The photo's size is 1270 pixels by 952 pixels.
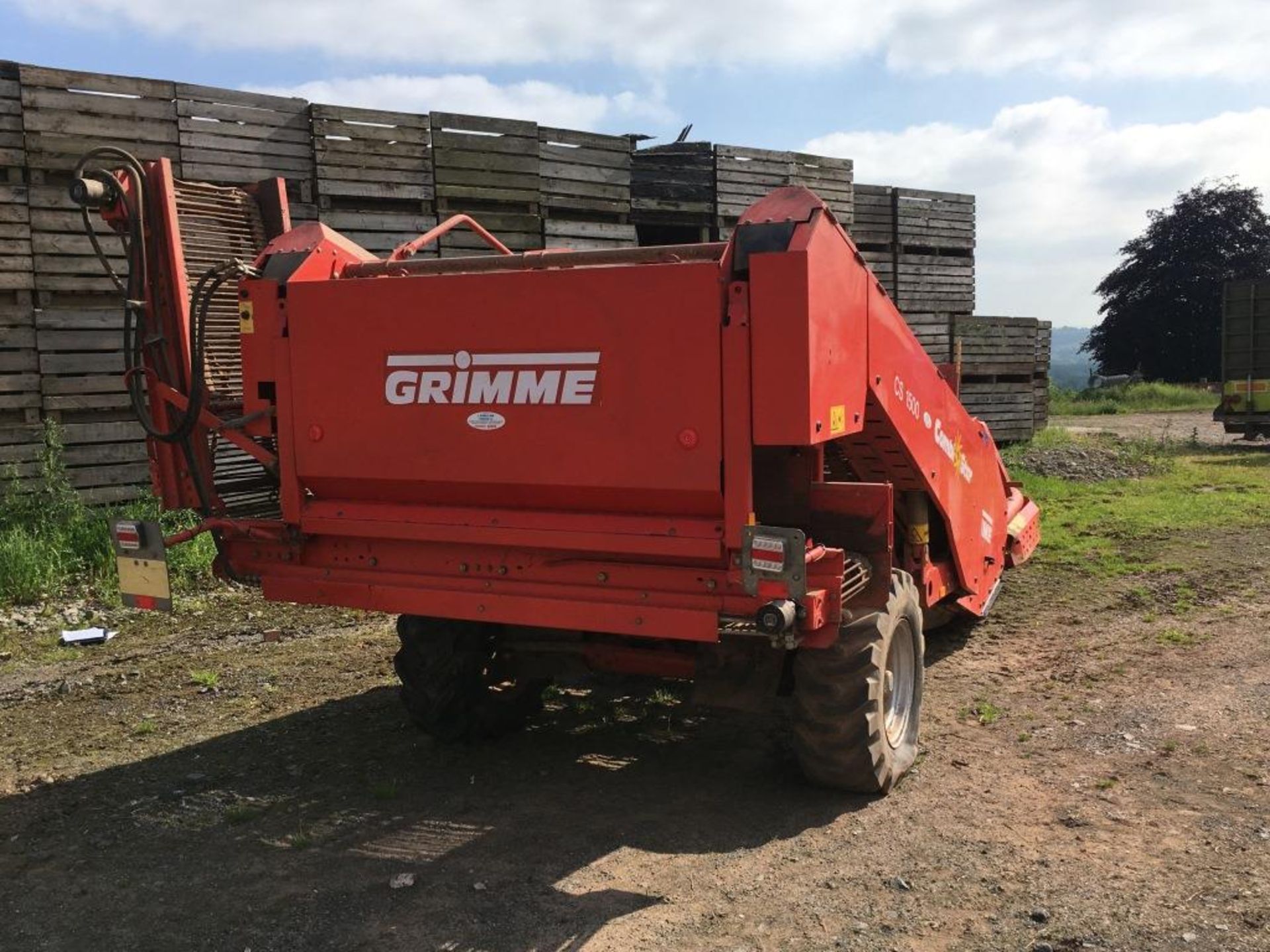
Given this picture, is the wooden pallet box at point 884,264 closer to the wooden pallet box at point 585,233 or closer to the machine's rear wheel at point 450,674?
the wooden pallet box at point 585,233

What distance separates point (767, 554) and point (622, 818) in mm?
1301

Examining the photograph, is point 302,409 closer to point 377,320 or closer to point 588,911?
point 377,320

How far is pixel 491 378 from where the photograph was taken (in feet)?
12.5

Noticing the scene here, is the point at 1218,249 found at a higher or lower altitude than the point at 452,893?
higher

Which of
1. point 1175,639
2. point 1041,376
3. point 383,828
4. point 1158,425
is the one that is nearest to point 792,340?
point 383,828

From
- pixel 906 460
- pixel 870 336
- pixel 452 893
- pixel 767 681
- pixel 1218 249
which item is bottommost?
pixel 452 893

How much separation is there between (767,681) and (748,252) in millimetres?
1610

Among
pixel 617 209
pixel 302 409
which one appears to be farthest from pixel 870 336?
pixel 617 209

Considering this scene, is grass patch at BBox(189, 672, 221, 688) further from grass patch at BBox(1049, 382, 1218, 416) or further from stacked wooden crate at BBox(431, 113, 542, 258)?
grass patch at BBox(1049, 382, 1218, 416)

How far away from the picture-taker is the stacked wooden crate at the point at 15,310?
7496 millimetres

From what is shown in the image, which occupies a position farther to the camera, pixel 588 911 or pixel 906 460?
pixel 906 460

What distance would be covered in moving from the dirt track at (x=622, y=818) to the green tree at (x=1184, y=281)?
3630 centimetres

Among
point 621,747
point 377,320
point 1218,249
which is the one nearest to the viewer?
point 377,320

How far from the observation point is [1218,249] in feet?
128
